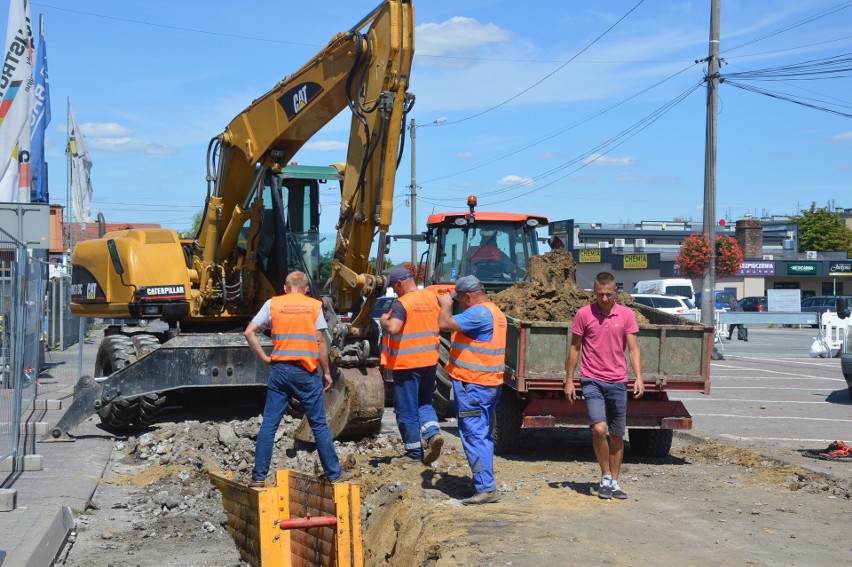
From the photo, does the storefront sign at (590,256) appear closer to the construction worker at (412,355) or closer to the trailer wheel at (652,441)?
the trailer wheel at (652,441)

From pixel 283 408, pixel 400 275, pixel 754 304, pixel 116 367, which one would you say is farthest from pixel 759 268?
pixel 283 408

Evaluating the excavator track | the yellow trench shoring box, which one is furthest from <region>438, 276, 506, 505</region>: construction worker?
the excavator track

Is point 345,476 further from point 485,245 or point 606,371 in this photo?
point 485,245

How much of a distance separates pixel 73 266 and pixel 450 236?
536cm

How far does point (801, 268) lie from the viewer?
62.1m

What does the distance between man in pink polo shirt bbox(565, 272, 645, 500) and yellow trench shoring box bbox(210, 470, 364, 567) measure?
249cm

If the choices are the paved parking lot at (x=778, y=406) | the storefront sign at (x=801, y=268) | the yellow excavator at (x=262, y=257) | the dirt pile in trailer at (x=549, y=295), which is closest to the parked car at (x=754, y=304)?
the storefront sign at (x=801, y=268)

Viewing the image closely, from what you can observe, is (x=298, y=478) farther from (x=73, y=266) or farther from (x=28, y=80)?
(x=28, y=80)

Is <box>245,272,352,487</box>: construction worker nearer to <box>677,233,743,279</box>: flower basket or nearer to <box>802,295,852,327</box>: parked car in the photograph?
<box>677,233,743,279</box>: flower basket

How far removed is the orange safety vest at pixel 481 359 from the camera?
777cm

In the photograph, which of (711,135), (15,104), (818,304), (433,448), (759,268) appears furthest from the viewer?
(759,268)

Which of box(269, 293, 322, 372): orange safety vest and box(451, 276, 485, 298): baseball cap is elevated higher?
box(451, 276, 485, 298): baseball cap

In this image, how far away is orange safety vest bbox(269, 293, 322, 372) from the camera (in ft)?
27.0

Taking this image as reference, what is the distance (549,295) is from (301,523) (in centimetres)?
547
